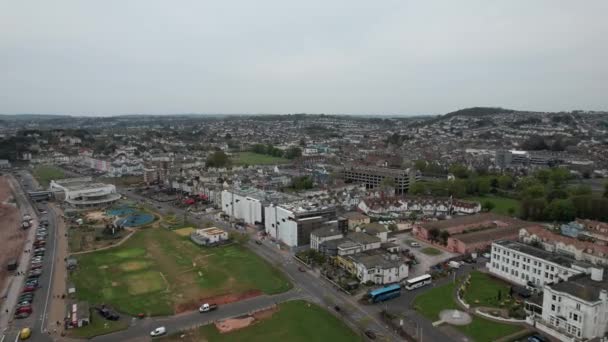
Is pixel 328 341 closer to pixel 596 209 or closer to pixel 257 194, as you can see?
pixel 257 194

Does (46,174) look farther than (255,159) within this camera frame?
No

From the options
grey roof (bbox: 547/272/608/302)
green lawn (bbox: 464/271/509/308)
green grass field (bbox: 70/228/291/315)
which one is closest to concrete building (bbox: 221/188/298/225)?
green grass field (bbox: 70/228/291/315)

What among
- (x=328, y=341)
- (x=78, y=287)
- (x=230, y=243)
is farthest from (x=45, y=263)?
(x=328, y=341)

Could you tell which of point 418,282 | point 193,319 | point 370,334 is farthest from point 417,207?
point 193,319

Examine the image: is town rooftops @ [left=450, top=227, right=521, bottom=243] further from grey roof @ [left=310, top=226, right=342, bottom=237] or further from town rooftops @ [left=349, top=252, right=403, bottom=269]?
grey roof @ [left=310, top=226, right=342, bottom=237]

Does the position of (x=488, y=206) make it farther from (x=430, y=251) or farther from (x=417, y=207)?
(x=430, y=251)

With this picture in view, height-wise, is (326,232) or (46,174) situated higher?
(326,232)

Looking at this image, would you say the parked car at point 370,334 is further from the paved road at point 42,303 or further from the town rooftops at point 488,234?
the paved road at point 42,303

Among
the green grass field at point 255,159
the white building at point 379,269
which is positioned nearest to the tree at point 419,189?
the white building at point 379,269
